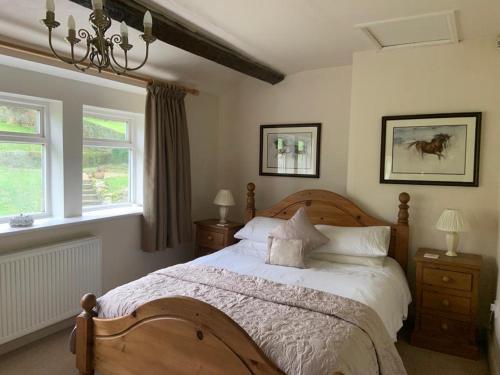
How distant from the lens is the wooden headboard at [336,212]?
3.16 meters

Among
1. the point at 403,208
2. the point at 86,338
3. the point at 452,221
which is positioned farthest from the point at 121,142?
the point at 452,221

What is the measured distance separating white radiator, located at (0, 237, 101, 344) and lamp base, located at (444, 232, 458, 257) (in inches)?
116

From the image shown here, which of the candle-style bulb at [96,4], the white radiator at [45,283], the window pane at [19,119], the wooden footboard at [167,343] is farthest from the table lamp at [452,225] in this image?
the window pane at [19,119]

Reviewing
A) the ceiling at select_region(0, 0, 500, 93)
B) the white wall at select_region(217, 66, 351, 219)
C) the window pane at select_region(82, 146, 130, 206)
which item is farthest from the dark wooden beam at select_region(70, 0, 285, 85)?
the window pane at select_region(82, 146, 130, 206)

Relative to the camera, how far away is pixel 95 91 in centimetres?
334

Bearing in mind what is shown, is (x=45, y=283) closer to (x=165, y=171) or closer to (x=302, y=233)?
(x=165, y=171)

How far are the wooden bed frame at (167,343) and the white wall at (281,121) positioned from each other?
8.23 feet

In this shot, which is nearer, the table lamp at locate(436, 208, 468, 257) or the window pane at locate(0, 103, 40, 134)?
the table lamp at locate(436, 208, 468, 257)

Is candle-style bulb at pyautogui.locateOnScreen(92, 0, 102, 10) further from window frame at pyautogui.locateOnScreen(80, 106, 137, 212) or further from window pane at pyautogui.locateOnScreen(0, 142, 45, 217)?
window frame at pyautogui.locateOnScreen(80, 106, 137, 212)

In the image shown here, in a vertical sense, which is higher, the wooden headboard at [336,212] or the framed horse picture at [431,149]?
the framed horse picture at [431,149]

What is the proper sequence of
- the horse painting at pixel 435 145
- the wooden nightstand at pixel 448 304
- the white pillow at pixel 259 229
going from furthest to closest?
1. the white pillow at pixel 259 229
2. the horse painting at pixel 435 145
3. the wooden nightstand at pixel 448 304

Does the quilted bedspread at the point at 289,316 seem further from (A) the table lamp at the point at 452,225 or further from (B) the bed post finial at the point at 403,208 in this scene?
(B) the bed post finial at the point at 403,208

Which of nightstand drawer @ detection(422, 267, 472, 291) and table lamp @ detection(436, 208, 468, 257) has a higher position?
table lamp @ detection(436, 208, 468, 257)

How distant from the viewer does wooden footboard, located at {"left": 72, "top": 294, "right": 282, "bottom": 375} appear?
1605mm
